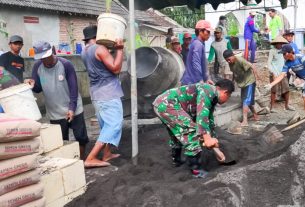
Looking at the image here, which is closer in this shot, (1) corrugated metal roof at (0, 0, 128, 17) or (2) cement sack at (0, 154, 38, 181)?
(2) cement sack at (0, 154, 38, 181)

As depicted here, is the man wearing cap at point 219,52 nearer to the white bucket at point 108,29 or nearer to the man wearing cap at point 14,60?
the man wearing cap at point 14,60

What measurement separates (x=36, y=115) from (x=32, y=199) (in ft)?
4.23

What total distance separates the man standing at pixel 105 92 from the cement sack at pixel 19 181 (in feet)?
4.55

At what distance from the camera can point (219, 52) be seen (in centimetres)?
972

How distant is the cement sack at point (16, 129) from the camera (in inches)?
126

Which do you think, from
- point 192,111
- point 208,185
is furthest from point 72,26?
point 208,185

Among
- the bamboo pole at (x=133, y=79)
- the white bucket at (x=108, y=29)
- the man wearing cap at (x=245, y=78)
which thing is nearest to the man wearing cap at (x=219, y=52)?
the man wearing cap at (x=245, y=78)

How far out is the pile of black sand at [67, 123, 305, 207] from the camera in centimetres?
360

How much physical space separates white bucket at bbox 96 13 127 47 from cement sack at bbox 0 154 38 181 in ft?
5.67

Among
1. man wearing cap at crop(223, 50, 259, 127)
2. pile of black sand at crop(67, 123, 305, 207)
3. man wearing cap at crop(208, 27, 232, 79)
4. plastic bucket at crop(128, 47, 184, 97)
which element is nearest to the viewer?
pile of black sand at crop(67, 123, 305, 207)

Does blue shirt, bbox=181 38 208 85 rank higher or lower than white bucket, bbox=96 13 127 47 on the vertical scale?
lower

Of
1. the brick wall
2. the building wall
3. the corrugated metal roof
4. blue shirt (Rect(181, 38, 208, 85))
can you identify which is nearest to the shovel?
blue shirt (Rect(181, 38, 208, 85))

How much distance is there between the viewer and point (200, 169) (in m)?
4.51

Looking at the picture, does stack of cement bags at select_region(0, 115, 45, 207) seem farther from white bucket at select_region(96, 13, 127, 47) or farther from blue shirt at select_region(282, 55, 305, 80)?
blue shirt at select_region(282, 55, 305, 80)
